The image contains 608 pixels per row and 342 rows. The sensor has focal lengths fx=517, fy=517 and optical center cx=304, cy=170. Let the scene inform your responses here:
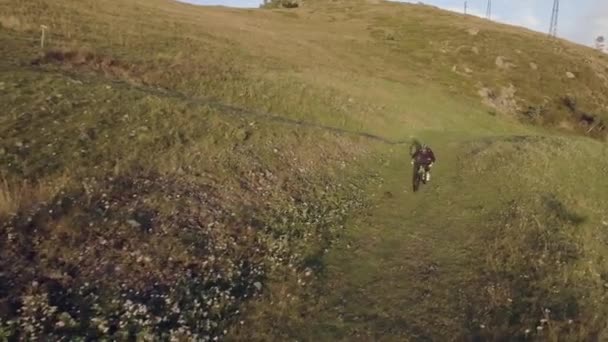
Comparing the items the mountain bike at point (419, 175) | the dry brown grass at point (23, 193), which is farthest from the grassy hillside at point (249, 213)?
the mountain bike at point (419, 175)

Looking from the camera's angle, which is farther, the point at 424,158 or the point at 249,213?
the point at 424,158

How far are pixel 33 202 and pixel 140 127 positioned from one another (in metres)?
6.93

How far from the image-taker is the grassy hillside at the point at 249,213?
9.56 meters

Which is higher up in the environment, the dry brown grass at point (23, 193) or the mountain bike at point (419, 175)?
the dry brown grass at point (23, 193)

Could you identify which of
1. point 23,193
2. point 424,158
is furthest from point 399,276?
point 424,158

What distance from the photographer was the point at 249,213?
14672 mm

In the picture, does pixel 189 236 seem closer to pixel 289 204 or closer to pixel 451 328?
pixel 289 204

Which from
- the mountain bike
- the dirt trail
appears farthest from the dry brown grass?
the mountain bike

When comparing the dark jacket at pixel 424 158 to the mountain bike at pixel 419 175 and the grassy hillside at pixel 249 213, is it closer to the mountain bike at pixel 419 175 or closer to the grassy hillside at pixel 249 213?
the mountain bike at pixel 419 175

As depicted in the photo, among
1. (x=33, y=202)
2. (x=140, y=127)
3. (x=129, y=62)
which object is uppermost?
(x=129, y=62)

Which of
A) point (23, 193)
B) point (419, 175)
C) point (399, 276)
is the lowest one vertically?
point (399, 276)

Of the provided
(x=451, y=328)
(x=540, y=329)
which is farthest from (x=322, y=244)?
(x=540, y=329)

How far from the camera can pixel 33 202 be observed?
447 inches

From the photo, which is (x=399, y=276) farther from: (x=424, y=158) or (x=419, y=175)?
(x=424, y=158)
